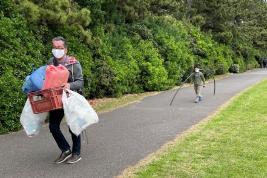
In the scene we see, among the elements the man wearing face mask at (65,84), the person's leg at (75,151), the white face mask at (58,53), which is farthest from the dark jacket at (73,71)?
the person's leg at (75,151)

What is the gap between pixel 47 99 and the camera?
6.95 meters

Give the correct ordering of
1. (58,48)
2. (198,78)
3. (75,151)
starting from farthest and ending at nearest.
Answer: (198,78)
(75,151)
(58,48)

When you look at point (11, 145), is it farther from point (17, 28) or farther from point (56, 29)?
point (56, 29)

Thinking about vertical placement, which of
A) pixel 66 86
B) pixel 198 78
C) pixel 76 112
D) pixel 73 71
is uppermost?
pixel 73 71

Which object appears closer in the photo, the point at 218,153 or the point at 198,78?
the point at 218,153

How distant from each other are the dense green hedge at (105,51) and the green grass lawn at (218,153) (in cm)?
413

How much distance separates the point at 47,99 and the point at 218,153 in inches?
117

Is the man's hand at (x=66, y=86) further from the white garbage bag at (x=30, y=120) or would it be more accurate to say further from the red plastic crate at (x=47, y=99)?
the white garbage bag at (x=30, y=120)

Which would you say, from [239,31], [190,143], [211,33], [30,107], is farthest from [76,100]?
[239,31]

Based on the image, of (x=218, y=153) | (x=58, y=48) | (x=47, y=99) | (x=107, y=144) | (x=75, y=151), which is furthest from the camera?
(x=107, y=144)

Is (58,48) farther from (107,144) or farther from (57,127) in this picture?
(107,144)

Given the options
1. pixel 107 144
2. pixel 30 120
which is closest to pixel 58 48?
pixel 30 120

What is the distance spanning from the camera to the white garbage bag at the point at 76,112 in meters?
6.97

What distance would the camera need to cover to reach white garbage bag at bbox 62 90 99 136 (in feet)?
22.9
